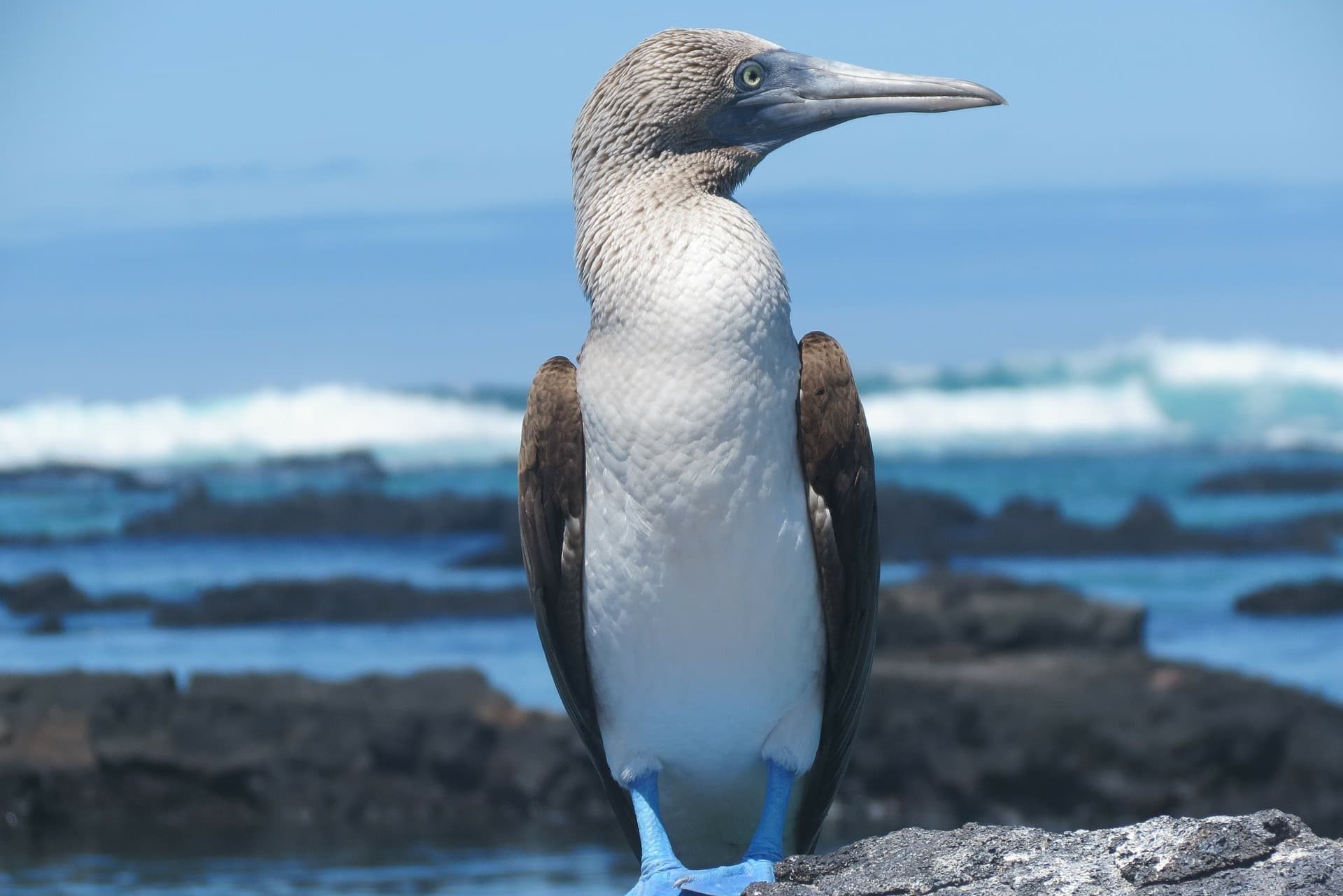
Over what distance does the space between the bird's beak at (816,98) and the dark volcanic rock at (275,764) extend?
10831 mm

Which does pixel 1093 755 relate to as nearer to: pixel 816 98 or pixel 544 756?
pixel 544 756

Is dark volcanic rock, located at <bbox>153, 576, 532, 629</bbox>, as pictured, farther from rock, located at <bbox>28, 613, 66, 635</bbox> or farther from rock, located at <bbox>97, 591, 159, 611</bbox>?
rock, located at <bbox>28, 613, 66, 635</bbox>

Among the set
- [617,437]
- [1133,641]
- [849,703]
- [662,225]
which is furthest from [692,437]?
[1133,641]

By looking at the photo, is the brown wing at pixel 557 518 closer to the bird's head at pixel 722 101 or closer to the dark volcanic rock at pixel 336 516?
the bird's head at pixel 722 101

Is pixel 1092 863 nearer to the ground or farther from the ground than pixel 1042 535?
farther from the ground

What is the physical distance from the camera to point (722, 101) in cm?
548

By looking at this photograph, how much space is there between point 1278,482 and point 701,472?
4177 centimetres

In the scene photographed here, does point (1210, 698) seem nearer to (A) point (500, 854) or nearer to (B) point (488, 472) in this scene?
(A) point (500, 854)

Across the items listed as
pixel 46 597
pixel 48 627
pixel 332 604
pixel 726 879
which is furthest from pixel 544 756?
pixel 46 597

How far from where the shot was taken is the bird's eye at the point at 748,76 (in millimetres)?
5539

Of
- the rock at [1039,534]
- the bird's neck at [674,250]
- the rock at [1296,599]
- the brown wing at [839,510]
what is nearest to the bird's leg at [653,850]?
the brown wing at [839,510]

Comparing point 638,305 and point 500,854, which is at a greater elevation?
point 638,305

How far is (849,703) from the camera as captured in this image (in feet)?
18.7

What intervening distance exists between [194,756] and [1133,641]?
10.3 meters
